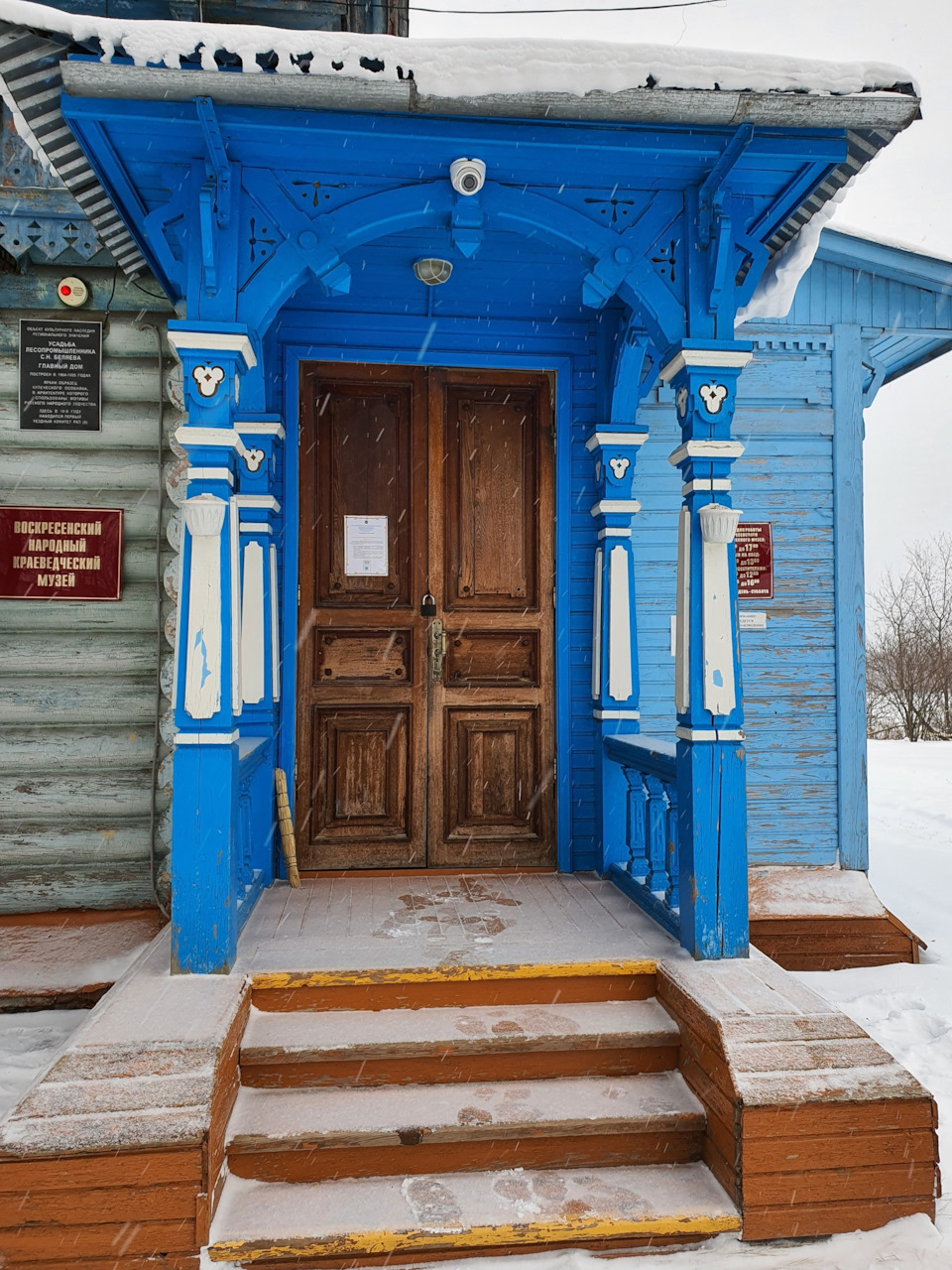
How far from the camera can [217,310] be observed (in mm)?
3088

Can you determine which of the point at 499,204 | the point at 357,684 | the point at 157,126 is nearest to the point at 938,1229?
the point at 357,684

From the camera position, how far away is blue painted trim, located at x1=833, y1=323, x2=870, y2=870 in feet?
17.0

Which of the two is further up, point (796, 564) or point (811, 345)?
point (811, 345)

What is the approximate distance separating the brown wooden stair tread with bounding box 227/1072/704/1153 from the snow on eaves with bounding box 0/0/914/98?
10.2ft

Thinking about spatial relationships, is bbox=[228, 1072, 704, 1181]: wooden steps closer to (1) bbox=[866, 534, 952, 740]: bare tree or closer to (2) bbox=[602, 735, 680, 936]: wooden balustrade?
(2) bbox=[602, 735, 680, 936]: wooden balustrade

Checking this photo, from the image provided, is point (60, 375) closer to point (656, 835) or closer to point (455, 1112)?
point (656, 835)

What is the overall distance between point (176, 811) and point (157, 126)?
2251mm

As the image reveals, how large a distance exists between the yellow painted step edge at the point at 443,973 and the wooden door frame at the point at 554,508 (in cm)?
142

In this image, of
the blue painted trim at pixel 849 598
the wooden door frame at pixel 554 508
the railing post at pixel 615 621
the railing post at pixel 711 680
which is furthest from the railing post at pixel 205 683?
the blue painted trim at pixel 849 598

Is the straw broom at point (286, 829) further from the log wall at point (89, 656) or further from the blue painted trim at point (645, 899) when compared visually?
the blue painted trim at point (645, 899)

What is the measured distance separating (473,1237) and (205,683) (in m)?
1.84

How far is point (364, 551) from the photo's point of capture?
4.55 m

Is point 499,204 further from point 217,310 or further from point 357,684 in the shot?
point 357,684

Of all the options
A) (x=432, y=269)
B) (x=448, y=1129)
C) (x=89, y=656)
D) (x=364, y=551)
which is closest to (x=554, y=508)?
(x=364, y=551)
